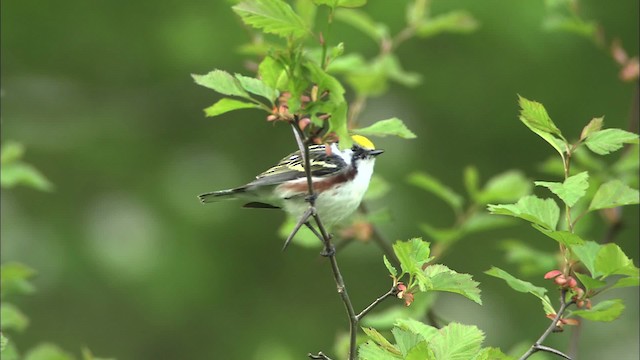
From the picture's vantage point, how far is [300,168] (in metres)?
3.86

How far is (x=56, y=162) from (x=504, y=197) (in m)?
4.32

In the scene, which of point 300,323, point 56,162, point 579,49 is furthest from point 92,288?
point 579,49

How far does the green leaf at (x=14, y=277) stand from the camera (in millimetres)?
3527

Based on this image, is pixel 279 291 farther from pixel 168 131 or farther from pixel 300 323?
pixel 168 131

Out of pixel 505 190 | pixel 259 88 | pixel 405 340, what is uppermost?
pixel 259 88

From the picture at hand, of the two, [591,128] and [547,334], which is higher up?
[591,128]

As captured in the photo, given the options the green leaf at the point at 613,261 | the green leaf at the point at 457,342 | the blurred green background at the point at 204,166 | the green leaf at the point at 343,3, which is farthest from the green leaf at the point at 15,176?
the blurred green background at the point at 204,166

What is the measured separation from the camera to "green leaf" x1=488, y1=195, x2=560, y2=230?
239 centimetres

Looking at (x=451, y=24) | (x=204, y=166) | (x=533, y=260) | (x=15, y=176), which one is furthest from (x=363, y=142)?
(x=204, y=166)

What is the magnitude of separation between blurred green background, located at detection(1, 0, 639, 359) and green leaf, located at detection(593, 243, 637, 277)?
4.74m

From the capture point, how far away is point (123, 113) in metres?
8.09

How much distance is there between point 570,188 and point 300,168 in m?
1.65

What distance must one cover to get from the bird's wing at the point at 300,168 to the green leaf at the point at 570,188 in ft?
4.92

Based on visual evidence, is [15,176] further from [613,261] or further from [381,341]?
[613,261]
